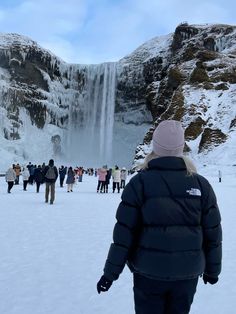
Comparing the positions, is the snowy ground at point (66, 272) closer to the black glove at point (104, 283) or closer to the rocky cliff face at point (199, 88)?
the black glove at point (104, 283)

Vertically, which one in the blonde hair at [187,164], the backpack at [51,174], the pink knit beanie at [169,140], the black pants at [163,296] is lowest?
the backpack at [51,174]

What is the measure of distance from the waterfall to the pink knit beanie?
66012 millimetres

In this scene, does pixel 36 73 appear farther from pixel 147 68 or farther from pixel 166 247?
pixel 166 247

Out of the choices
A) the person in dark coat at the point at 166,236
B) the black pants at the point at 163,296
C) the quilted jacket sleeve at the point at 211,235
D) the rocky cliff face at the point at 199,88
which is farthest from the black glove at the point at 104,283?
the rocky cliff face at the point at 199,88

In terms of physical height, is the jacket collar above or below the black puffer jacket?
above

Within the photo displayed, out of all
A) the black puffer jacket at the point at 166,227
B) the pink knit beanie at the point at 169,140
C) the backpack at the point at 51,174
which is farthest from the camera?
the backpack at the point at 51,174

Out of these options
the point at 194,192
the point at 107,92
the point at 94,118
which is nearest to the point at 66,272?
the point at 194,192

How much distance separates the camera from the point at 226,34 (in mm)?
65500

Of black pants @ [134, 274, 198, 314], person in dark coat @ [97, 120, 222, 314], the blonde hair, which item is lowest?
black pants @ [134, 274, 198, 314]

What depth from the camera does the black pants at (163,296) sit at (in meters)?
2.76

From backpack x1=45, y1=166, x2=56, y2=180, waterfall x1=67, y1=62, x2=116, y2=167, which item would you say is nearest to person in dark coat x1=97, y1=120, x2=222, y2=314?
backpack x1=45, y1=166, x2=56, y2=180

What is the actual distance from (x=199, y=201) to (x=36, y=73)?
66816mm

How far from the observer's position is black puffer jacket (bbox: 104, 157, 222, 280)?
108 inches

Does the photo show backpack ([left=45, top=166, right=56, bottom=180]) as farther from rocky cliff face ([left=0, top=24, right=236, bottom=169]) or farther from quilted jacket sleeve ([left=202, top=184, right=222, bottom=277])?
rocky cliff face ([left=0, top=24, right=236, bottom=169])
